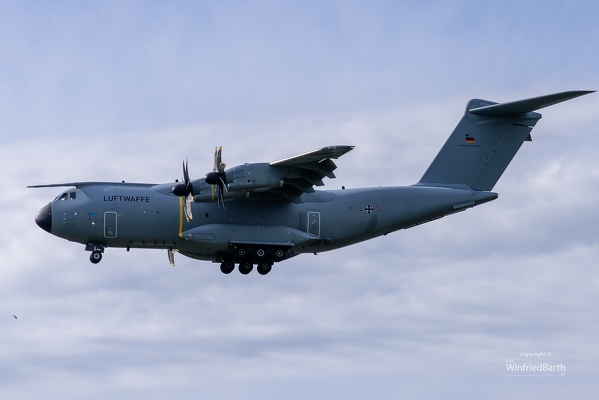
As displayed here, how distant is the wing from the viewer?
84.9 feet

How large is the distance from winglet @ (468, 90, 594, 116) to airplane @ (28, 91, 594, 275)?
0.03 metres

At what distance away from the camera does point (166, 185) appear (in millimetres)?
28094

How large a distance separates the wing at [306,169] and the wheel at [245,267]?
2207 mm

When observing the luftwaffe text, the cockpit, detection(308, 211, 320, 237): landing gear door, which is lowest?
detection(308, 211, 320, 237): landing gear door

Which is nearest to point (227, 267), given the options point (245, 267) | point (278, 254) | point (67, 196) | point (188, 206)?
point (245, 267)

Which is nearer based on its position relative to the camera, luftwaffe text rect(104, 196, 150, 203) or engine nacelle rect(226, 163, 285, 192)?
engine nacelle rect(226, 163, 285, 192)

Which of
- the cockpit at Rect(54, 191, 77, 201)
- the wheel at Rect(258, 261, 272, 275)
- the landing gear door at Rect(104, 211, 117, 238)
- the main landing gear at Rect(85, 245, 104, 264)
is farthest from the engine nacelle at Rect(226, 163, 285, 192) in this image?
the cockpit at Rect(54, 191, 77, 201)

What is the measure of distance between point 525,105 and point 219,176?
9288mm

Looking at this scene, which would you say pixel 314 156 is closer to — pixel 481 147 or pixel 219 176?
pixel 219 176

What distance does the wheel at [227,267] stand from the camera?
29173 mm

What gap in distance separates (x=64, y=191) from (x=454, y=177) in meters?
11.2

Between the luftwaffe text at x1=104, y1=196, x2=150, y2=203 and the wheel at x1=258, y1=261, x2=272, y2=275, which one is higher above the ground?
the luftwaffe text at x1=104, y1=196, x2=150, y2=203

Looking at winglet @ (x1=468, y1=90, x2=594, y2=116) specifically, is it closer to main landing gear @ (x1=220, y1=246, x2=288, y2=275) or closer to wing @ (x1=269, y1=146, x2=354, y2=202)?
wing @ (x1=269, y1=146, x2=354, y2=202)

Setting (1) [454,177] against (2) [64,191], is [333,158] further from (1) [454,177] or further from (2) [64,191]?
(2) [64,191]
